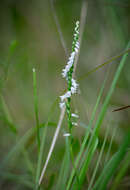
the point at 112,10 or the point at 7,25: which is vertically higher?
the point at 7,25

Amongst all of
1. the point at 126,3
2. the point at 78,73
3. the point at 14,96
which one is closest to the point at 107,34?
the point at 126,3

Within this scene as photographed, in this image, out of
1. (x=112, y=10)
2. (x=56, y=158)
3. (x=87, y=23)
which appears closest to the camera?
(x=56, y=158)

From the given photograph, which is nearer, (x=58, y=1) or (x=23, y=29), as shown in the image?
(x=58, y=1)

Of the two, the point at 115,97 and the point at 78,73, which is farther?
the point at 78,73

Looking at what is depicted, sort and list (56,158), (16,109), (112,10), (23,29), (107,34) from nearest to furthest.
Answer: (56,158) < (112,10) < (107,34) < (16,109) < (23,29)

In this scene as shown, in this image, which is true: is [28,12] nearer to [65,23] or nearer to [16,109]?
[65,23]

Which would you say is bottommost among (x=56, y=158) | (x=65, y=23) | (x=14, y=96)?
(x=56, y=158)

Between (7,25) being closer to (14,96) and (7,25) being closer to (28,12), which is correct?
(28,12)

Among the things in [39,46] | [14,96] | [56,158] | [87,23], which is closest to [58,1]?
[87,23]

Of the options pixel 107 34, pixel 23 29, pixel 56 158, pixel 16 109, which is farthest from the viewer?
pixel 23 29
